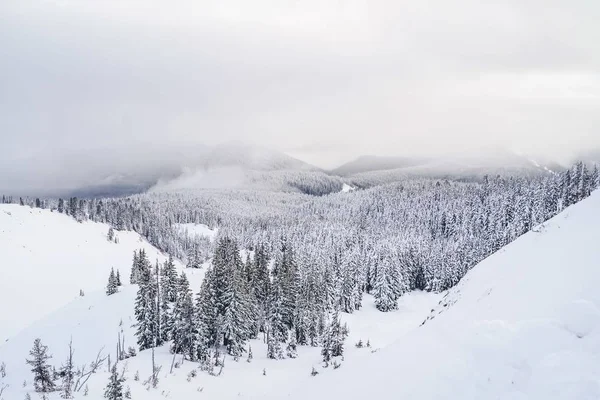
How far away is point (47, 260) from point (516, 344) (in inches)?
4982

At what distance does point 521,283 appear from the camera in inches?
656

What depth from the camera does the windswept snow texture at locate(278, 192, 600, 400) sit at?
10.5 m

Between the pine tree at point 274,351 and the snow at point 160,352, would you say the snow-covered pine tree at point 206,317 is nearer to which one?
the snow at point 160,352

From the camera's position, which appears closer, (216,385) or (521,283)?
(521,283)

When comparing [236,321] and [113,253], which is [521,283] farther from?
[113,253]

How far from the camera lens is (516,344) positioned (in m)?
12.1

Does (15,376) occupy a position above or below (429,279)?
above

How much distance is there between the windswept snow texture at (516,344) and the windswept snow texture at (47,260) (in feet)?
232

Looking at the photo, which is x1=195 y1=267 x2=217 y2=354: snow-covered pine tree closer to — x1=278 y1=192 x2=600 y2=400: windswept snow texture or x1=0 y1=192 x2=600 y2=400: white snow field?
x1=0 y1=192 x2=600 y2=400: white snow field

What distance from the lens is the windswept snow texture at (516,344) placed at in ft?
34.4

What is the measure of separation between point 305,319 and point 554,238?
1665 inches

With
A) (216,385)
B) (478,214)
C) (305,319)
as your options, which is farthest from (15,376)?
(478,214)

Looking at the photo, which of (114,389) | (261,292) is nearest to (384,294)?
(261,292)

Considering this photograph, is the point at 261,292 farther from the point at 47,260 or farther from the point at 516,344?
the point at 47,260
